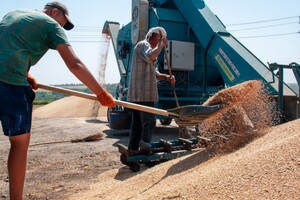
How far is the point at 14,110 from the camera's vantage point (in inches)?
102

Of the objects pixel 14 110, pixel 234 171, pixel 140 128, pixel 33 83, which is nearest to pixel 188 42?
pixel 140 128

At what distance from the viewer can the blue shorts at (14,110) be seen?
8.50 feet

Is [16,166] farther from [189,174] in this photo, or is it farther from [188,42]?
[188,42]

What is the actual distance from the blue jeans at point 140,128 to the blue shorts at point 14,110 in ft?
6.29

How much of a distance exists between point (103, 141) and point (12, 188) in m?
4.94

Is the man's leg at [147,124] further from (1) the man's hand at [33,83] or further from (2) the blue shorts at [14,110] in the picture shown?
(2) the blue shorts at [14,110]

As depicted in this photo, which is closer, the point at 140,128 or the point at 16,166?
the point at 16,166

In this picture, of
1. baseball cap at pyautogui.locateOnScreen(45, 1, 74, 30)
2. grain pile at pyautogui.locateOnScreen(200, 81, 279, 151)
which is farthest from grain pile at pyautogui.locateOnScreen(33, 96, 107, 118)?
baseball cap at pyautogui.locateOnScreen(45, 1, 74, 30)

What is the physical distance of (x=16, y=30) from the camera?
2.62m

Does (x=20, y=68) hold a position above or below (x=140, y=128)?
above

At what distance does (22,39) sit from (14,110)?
20.8 inches

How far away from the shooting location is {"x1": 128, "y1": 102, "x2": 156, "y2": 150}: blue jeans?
440cm

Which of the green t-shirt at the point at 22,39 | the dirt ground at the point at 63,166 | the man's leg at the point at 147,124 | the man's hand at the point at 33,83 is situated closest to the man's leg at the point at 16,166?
the green t-shirt at the point at 22,39

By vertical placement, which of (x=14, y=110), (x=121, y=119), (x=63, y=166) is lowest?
(x=63, y=166)
